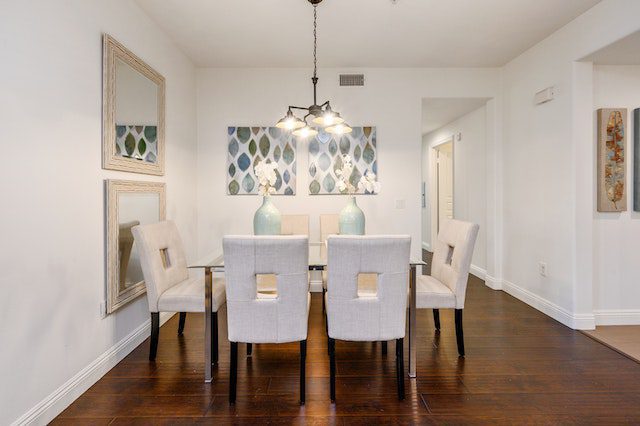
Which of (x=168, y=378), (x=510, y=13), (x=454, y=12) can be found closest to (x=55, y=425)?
(x=168, y=378)

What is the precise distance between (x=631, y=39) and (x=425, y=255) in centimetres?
451

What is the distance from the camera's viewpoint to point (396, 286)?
183cm

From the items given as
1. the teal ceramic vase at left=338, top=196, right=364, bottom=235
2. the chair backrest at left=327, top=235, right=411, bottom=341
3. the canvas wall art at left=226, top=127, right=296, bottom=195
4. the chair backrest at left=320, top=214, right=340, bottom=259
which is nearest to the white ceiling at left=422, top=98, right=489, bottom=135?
the canvas wall art at left=226, top=127, right=296, bottom=195

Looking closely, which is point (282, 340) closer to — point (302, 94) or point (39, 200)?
point (39, 200)

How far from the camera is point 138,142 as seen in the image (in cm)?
261

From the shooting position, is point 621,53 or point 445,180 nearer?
point 621,53

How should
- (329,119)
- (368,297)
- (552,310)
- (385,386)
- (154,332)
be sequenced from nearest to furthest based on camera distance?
(368,297) < (385,386) < (154,332) < (329,119) < (552,310)

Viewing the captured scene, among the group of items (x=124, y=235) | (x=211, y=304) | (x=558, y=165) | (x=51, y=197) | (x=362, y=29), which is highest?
(x=362, y=29)

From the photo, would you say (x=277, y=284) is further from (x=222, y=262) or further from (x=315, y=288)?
(x=315, y=288)

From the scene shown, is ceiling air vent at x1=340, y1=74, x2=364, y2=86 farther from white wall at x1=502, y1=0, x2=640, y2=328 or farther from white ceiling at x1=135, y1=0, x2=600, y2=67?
white wall at x1=502, y1=0, x2=640, y2=328

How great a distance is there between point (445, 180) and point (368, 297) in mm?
4960

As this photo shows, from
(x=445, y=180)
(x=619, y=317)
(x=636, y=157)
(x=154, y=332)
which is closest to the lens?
(x=154, y=332)

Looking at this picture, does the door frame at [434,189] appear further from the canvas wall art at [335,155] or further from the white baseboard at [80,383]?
the white baseboard at [80,383]

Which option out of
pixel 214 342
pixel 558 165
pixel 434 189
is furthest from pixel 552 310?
pixel 434 189
